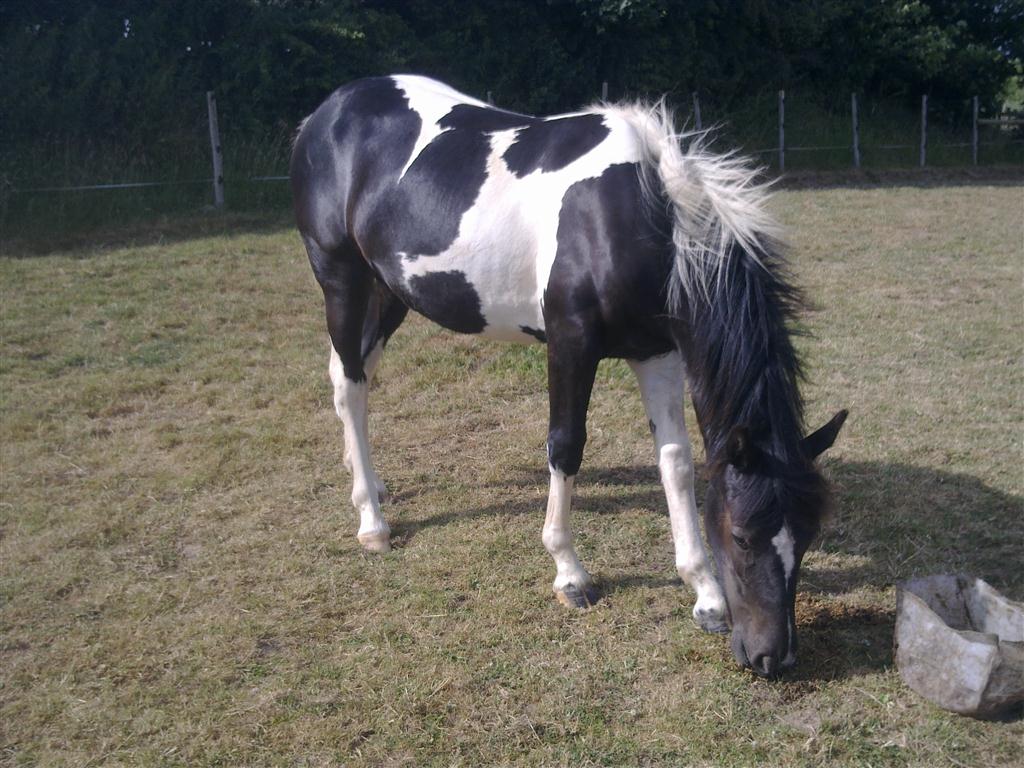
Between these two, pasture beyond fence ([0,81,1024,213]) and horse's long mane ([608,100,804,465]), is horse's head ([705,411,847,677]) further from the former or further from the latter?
pasture beyond fence ([0,81,1024,213])

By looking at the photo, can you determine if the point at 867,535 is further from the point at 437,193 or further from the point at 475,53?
the point at 475,53

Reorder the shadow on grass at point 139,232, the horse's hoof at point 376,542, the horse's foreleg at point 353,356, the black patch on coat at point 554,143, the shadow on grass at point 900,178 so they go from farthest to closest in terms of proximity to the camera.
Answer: the shadow on grass at point 900,178 < the shadow on grass at point 139,232 < the horse's foreleg at point 353,356 < the horse's hoof at point 376,542 < the black patch on coat at point 554,143

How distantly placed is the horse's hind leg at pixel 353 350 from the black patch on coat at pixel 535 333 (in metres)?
1.01

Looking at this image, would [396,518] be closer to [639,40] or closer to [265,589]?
[265,589]

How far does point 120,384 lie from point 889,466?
4.91 meters

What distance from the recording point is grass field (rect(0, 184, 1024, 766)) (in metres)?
2.86

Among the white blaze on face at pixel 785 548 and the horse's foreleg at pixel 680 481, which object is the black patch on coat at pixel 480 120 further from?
the white blaze on face at pixel 785 548

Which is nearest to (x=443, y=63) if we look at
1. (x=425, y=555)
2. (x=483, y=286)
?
(x=483, y=286)

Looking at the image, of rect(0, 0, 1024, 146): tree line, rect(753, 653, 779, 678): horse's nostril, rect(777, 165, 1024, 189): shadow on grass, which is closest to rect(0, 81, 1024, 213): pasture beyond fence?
rect(777, 165, 1024, 189): shadow on grass

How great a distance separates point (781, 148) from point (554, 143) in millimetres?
15773

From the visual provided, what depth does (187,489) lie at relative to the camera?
4.70 meters

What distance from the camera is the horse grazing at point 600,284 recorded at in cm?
288

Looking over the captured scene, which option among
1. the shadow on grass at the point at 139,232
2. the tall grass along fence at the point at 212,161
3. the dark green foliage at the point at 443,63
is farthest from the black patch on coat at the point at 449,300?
the dark green foliage at the point at 443,63

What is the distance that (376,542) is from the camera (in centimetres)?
409
